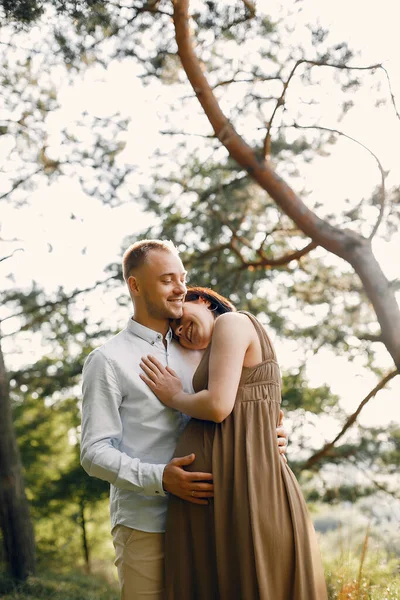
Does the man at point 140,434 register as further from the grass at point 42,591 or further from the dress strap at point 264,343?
the grass at point 42,591

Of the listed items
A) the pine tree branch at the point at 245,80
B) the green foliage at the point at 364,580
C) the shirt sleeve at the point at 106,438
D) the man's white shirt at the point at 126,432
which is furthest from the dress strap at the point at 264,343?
the pine tree branch at the point at 245,80

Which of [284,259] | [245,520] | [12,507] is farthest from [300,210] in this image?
[12,507]

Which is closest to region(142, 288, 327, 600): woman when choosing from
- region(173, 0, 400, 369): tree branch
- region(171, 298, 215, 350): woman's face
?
region(171, 298, 215, 350): woman's face

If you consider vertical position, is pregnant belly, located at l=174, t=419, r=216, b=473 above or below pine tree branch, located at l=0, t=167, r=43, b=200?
below

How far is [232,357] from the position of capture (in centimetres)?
289

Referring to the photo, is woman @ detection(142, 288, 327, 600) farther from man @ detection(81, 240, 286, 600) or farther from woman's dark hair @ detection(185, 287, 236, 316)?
woman's dark hair @ detection(185, 287, 236, 316)

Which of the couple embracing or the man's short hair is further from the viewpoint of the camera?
the man's short hair

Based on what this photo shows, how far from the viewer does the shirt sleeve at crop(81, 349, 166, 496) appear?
2906mm

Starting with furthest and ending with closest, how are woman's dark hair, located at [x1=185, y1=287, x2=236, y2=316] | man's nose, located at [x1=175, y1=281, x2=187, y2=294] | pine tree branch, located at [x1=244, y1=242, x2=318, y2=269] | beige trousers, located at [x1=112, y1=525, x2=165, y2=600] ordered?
pine tree branch, located at [x1=244, y1=242, x2=318, y2=269] < woman's dark hair, located at [x1=185, y1=287, x2=236, y2=316] < man's nose, located at [x1=175, y1=281, x2=187, y2=294] < beige trousers, located at [x1=112, y1=525, x2=165, y2=600]

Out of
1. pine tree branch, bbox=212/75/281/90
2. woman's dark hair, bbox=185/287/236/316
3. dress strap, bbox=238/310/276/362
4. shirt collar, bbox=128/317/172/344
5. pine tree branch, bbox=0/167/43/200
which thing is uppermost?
pine tree branch, bbox=0/167/43/200

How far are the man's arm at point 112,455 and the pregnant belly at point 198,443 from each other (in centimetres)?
5

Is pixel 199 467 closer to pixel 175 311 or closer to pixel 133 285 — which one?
pixel 175 311

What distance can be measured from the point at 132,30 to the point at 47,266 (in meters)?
3.91

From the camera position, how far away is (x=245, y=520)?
9.24 ft
